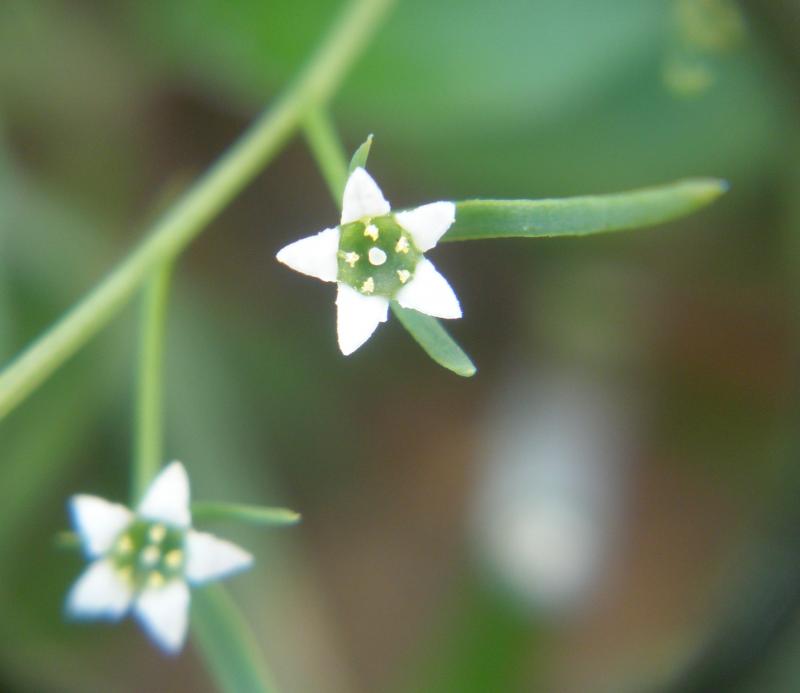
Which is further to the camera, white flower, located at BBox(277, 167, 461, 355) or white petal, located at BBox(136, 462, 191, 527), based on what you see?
white petal, located at BBox(136, 462, 191, 527)

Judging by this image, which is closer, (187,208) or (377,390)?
(187,208)

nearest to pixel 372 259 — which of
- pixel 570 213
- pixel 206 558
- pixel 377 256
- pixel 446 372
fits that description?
pixel 377 256

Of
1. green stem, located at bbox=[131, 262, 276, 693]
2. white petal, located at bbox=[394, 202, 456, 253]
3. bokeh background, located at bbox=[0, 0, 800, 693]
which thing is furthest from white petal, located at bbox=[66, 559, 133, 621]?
bokeh background, located at bbox=[0, 0, 800, 693]

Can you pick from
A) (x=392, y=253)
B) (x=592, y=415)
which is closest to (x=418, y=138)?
(x=592, y=415)

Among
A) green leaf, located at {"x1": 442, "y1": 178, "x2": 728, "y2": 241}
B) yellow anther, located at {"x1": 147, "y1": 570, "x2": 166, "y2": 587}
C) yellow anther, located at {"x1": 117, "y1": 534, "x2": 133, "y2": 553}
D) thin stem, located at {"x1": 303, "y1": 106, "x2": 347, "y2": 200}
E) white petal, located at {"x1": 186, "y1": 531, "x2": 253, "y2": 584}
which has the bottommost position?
white petal, located at {"x1": 186, "y1": 531, "x2": 253, "y2": 584}

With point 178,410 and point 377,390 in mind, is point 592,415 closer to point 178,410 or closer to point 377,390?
point 377,390

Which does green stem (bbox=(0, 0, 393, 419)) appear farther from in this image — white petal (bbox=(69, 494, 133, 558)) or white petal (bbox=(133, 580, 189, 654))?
white petal (bbox=(133, 580, 189, 654))
